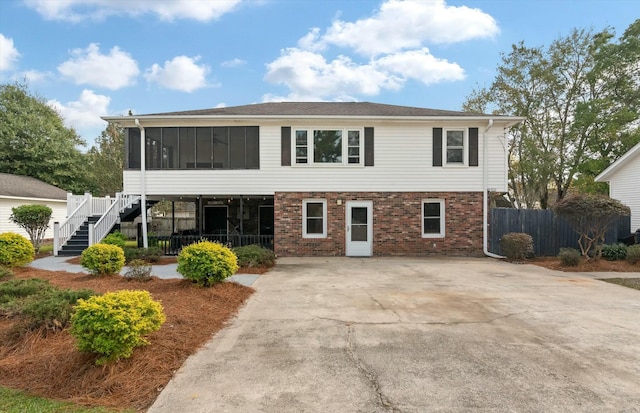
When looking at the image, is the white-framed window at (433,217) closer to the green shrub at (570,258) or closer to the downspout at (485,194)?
the downspout at (485,194)

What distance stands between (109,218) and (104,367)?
11611 mm

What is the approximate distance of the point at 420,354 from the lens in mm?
3961

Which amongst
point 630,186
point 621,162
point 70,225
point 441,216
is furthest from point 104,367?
point 621,162

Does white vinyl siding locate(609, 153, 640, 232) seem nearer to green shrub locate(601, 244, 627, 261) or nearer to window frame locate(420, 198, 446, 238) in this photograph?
green shrub locate(601, 244, 627, 261)

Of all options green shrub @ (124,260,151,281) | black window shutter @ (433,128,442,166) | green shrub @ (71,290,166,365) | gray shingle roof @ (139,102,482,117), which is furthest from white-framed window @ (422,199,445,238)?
green shrub @ (71,290,166,365)

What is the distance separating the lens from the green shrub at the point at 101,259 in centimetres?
804

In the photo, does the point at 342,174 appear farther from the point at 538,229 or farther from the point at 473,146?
the point at 538,229

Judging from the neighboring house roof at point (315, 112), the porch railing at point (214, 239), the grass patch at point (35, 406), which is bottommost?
the grass patch at point (35, 406)

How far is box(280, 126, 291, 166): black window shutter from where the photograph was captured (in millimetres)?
12859

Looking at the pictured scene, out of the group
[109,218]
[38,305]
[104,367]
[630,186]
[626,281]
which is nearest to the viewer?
[104,367]

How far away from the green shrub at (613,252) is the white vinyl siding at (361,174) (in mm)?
3720

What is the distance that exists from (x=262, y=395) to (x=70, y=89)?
2382 cm

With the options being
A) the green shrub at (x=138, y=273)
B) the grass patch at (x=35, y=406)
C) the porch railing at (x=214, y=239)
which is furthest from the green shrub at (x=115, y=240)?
the grass patch at (x=35, y=406)

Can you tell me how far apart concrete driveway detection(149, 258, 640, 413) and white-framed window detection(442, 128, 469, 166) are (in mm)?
6674
